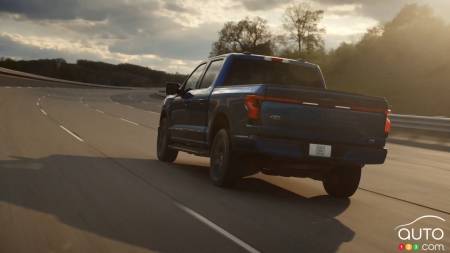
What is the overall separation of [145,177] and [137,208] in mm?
2755

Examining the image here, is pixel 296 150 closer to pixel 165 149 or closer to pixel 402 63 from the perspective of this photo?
pixel 165 149

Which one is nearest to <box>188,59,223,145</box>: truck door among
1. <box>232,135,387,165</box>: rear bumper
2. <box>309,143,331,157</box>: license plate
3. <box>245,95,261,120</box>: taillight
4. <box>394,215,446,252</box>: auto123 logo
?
<box>232,135,387,165</box>: rear bumper

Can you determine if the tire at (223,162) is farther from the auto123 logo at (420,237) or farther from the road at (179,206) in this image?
the auto123 logo at (420,237)

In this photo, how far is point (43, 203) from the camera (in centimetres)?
779

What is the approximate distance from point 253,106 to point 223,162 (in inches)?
44.0

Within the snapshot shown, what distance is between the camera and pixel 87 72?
17075cm

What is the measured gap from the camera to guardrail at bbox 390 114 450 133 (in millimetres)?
22359

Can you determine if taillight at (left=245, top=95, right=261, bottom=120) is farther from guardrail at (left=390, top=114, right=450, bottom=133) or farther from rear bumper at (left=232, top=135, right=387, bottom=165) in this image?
guardrail at (left=390, top=114, right=450, bottom=133)

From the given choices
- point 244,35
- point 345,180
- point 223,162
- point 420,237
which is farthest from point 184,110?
point 244,35

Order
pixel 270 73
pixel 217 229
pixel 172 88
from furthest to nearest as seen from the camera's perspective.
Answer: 1. pixel 172 88
2. pixel 270 73
3. pixel 217 229

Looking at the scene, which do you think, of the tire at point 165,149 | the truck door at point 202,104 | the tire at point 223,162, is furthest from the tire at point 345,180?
the tire at point 165,149

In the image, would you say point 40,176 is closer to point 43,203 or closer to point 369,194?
point 43,203

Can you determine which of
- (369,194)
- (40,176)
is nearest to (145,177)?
(40,176)

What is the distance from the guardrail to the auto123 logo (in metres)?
15.0
